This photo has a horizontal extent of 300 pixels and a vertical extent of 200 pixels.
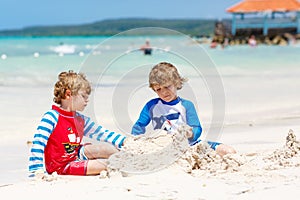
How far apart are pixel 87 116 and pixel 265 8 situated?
114 feet

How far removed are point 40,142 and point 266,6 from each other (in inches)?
1395

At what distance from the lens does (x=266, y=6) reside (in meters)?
37.2

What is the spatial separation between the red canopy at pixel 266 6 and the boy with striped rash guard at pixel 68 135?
34197 mm

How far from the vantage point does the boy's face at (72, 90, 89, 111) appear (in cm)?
342

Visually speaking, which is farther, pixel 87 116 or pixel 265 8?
pixel 265 8

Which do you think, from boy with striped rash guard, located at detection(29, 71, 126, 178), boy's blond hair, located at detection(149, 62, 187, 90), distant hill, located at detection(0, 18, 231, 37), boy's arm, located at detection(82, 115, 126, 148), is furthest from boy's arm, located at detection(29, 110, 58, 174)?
distant hill, located at detection(0, 18, 231, 37)

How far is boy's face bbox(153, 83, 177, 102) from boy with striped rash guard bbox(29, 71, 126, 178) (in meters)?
0.34

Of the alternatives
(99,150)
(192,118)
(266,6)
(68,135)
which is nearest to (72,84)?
(68,135)

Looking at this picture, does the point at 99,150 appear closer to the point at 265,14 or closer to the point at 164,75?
the point at 164,75

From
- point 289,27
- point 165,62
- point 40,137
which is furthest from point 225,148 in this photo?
point 289,27

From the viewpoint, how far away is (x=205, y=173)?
3.17 metres

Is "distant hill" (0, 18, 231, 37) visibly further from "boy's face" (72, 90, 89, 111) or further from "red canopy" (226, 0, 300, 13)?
"boy's face" (72, 90, 89, 111)

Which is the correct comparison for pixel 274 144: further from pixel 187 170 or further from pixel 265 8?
pixel 265 8

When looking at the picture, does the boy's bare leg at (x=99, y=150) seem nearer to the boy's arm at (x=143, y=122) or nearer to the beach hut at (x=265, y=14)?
the boy's arm at (x=143, y=122)
